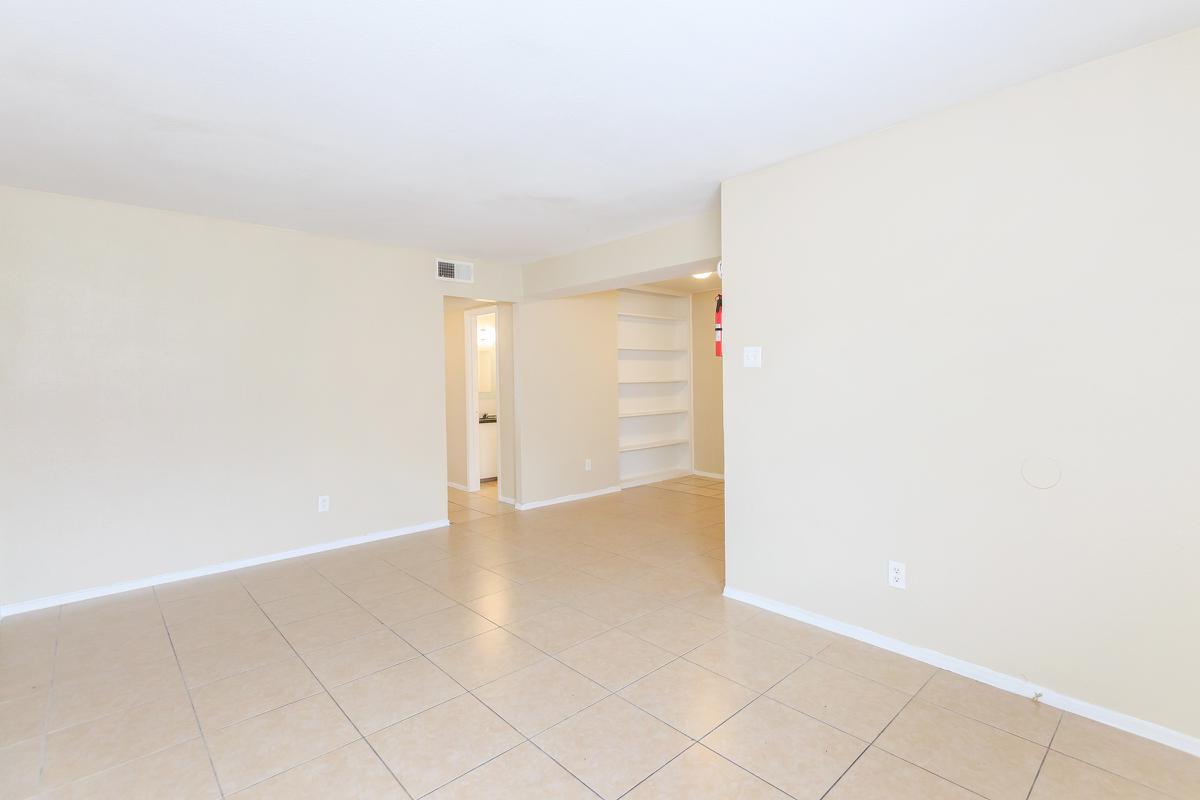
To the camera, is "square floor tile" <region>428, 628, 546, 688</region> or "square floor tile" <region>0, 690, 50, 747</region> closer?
"square floor tile" <region>0, 690, 50, 747</region>

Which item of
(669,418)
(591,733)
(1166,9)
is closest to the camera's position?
Answer: (1166,9)

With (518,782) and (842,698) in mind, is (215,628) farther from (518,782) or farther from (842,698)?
(842,698)

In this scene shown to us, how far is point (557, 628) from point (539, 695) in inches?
24.0

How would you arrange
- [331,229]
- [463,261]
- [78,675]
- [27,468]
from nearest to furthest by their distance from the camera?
1. [78,675]
2. [27,468]
3. [331,229]
4. [463,261]

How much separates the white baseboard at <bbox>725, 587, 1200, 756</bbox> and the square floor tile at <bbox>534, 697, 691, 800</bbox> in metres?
1.19

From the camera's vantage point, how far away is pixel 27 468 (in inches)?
123

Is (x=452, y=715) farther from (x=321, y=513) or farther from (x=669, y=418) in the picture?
(x=669, y=418)

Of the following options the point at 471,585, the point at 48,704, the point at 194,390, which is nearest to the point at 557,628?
the point at 471,585

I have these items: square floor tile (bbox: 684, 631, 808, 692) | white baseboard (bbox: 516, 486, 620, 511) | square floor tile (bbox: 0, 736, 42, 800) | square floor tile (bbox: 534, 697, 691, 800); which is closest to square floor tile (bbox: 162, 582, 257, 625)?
square floor tile (bbox: 0, 736, 42, 800)

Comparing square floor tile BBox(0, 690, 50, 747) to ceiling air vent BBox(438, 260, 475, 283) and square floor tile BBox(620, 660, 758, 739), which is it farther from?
ceiling air vent BBox(438, 260, 475, 283)

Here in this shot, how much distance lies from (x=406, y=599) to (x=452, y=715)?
1284mm

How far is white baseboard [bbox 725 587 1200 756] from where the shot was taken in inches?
75.5

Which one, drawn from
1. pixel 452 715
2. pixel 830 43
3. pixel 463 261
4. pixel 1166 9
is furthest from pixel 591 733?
pixel 463 261

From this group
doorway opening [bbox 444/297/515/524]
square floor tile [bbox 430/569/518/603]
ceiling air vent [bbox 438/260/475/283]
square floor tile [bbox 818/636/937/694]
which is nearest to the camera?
square floor tile [bbox 818/636/937/694]
